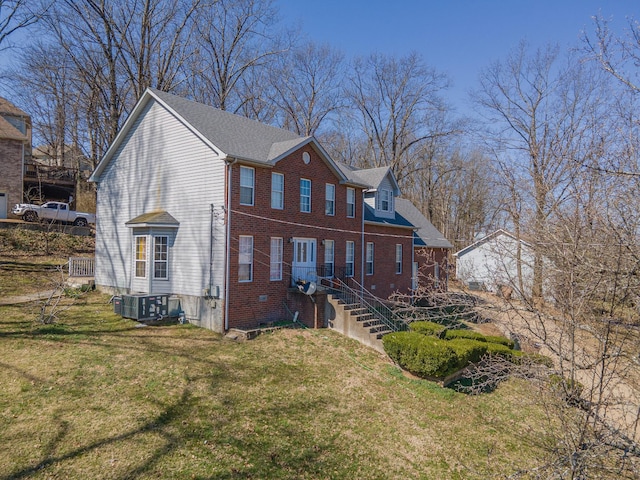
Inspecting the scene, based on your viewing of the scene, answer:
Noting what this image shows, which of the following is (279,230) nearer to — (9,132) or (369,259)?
(369,259)

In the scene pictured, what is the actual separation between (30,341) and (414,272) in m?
20.1

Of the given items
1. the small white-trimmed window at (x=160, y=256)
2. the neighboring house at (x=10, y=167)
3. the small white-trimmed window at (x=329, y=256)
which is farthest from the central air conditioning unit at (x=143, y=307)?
the neighboring house at (x=10, y=167)

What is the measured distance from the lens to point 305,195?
16.8 meters


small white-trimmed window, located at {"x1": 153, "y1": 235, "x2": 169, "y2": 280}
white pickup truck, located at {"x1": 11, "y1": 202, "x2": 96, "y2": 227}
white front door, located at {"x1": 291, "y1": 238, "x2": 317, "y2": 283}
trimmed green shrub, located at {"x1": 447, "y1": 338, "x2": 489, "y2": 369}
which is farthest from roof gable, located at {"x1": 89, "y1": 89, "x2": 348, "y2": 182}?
white pickup truck, located at {"x1": 11, "y1": 202, "x2": 96, "y2": 227}

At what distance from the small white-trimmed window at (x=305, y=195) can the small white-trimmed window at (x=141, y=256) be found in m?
6.08

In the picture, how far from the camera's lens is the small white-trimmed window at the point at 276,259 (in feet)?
50.5

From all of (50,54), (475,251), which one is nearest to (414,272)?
(475,251)

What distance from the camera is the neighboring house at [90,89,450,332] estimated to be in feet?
45.8

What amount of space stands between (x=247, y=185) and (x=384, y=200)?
1051 cm

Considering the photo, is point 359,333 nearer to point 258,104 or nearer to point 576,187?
point 576,187

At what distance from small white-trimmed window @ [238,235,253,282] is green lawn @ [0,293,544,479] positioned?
2330 millimetres

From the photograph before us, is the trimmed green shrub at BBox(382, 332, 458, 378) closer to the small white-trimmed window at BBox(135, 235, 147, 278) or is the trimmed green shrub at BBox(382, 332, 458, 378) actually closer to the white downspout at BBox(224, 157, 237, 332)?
the white downspout at BBox(224, 157, 237, 332)

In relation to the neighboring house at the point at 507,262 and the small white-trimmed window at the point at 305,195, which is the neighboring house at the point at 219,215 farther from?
the neighboring house at the point at 507,262

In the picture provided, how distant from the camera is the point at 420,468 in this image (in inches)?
301
